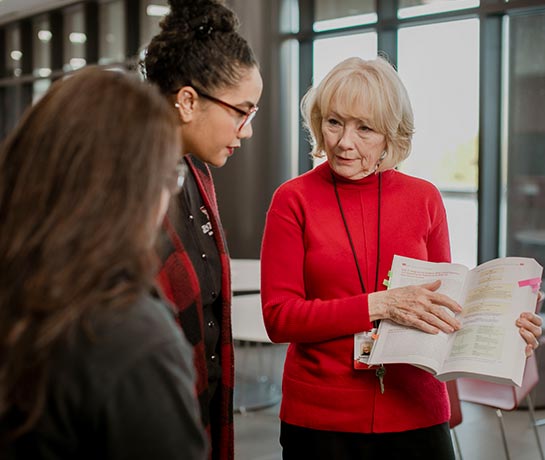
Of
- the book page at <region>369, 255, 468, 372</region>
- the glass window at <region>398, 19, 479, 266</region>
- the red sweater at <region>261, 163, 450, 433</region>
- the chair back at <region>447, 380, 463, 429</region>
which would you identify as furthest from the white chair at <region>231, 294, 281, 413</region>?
the book page at <region>369, 255, 468, 372</region>

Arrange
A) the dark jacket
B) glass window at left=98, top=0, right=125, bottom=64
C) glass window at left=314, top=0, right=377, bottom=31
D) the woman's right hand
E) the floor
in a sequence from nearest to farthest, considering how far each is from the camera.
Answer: the dark jacket
the woman's right hand
the floor
glass window at left=314, top=0, right=377, bottom=31
glass window at left=98, top=0, right=125, bottom=64

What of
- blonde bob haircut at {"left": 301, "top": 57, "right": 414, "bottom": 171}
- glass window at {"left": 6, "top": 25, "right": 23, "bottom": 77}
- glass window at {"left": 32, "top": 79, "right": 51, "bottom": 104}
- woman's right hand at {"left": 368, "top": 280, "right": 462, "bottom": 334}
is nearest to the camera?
woman's right hand at {"left": 368, "top": 280, "right": 462, "bottom": 334}

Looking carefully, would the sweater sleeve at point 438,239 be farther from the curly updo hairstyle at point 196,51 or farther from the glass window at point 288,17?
the glass window at point 288,17

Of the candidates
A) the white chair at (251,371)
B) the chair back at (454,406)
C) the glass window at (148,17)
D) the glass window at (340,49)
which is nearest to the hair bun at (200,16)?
the chair back at (454,406)

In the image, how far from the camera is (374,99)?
1945 millimetres

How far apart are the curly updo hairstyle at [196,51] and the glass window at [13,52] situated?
10.5 meters

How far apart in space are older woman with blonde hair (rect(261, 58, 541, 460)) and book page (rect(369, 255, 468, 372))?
0.03 metres

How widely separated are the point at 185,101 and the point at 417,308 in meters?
0.75

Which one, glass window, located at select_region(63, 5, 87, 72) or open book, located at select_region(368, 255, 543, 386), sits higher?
glass window, located at select_region(63, 5, 87, 72)

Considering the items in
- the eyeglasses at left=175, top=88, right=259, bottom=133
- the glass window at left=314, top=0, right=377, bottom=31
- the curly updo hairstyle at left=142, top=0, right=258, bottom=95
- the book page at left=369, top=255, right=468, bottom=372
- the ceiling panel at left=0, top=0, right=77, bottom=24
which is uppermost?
the ceiling panel at left=0, top=0, right=77, bottom=24

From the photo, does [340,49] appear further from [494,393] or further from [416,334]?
[416,334]

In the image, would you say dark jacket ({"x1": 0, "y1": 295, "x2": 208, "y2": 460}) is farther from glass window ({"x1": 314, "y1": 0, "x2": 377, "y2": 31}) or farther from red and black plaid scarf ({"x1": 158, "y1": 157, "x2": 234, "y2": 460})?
glass window ({"x1": 314, "y1": 0, "x2": 377, "y2": 31})

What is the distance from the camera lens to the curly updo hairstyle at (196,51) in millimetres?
1616

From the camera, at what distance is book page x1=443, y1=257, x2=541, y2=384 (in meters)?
1.72
